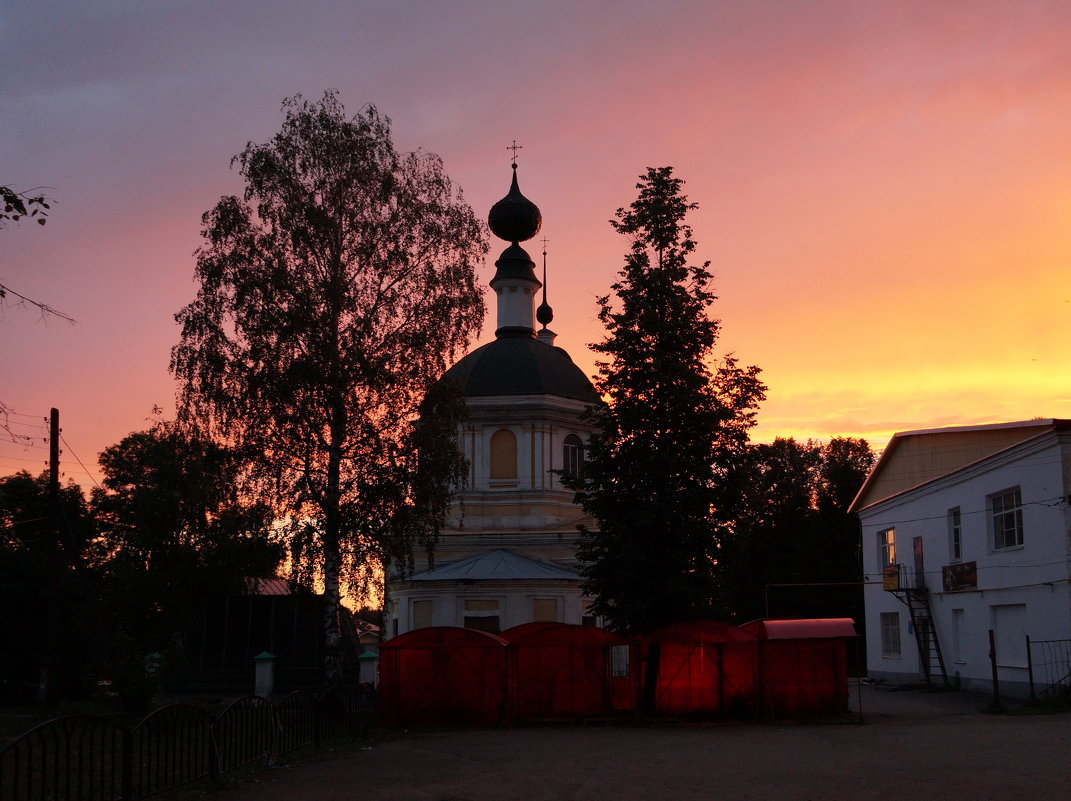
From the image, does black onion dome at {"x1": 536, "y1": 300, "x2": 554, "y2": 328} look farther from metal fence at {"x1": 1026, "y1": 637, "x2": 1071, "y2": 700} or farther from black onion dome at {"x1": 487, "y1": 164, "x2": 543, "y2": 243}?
metal fence at {"x1": 1026, "y1": 637, "x2": 1071, "y2": 700}

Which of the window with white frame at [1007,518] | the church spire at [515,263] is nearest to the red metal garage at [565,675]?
the window with white frame at [1007,518]

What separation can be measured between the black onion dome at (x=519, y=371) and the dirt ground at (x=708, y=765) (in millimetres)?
19278

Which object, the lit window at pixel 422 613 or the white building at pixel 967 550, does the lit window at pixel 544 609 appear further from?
the white building at pixel 967 550

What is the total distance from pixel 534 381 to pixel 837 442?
32.1 metres

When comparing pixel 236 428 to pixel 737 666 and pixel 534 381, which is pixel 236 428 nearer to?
pixel 737 666

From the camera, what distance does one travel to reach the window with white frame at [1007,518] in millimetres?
25594

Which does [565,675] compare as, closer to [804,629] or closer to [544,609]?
[804,629]

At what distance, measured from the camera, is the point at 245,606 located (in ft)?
116

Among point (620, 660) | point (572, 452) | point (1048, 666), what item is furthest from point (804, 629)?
point (572, 452)

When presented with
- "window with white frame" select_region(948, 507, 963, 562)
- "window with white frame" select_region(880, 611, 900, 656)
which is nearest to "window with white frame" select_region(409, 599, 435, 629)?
"window with white frame" select_region(880, 611, 900, 656)

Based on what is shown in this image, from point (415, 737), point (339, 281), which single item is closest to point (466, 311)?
point (339, 281)

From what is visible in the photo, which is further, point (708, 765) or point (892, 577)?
point (892, 577)

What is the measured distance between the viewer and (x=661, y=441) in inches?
925

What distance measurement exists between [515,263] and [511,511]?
11.3 meters
